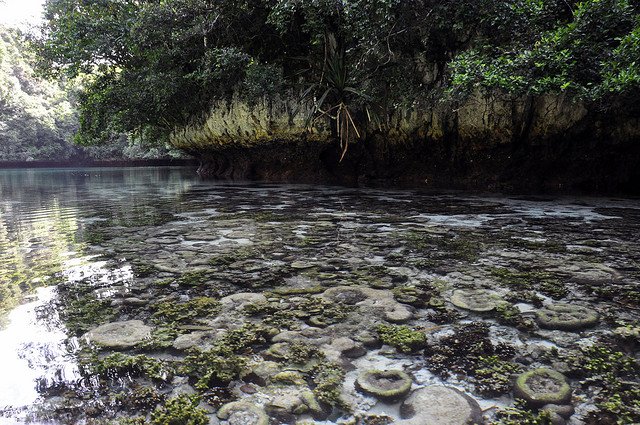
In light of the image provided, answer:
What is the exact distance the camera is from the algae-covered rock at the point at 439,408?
1378 millimetres

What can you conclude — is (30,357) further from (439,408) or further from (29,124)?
(29,124)

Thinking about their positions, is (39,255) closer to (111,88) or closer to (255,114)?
(255,114)

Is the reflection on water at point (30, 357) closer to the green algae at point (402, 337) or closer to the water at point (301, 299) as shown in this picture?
the water at point (301, 299)

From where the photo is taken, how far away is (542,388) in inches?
60.1

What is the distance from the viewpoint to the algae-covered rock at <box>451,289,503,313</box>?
2.30 m

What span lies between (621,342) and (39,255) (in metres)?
4.55

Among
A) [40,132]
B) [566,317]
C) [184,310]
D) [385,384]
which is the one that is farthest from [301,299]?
[40,132]

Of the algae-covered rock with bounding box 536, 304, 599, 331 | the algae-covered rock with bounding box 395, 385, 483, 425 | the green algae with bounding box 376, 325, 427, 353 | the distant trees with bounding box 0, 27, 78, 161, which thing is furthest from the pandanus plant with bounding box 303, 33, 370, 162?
the distant trees with bounding box 0, 27, 78, 161

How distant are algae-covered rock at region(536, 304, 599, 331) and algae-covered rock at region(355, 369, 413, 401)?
0.94m

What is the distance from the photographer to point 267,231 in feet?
15.3

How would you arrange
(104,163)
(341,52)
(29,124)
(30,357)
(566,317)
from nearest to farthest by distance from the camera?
1. (30,357)
2. (566,317)
3. (341,52)
4. (29,124)
5. (104,163)

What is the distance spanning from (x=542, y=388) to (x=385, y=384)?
1.97ft

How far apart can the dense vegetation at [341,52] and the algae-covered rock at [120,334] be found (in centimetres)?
571

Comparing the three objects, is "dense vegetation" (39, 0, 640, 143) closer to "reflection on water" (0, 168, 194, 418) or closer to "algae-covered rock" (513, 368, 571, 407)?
"algae-covered rock" (513, 368, 571, 407)
